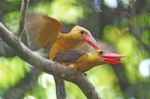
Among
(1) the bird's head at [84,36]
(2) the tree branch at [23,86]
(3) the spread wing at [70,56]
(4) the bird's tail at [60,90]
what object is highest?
(1) the bird's head at [84,36]

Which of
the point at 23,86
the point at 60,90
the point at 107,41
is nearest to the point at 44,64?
the point at 60,90

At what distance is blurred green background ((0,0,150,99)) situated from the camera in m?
2.66

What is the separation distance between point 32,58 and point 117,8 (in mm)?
1480

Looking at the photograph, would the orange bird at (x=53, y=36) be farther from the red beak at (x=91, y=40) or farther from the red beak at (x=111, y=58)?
the red beak at (x=111, y=58)

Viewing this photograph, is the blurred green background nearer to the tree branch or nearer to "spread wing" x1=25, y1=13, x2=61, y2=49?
the tree branch

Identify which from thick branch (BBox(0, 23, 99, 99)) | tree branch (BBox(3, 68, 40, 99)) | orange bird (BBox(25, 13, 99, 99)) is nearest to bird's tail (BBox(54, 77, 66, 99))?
orange bird (BBox(25, 13, 99, 99))

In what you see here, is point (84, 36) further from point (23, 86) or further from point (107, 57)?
point (23, 86)

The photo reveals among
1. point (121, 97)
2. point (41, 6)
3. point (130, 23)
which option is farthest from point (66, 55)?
point (41, 6)

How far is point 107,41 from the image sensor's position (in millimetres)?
2559

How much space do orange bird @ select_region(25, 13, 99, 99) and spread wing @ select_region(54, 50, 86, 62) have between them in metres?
0.04

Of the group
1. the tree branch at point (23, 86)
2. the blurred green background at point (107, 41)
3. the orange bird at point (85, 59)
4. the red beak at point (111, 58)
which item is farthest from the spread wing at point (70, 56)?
the tree branch at point (23, 86)

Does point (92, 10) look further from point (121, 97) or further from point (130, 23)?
point (121, 97)

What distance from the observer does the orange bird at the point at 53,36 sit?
157cm

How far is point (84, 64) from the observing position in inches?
57.9
